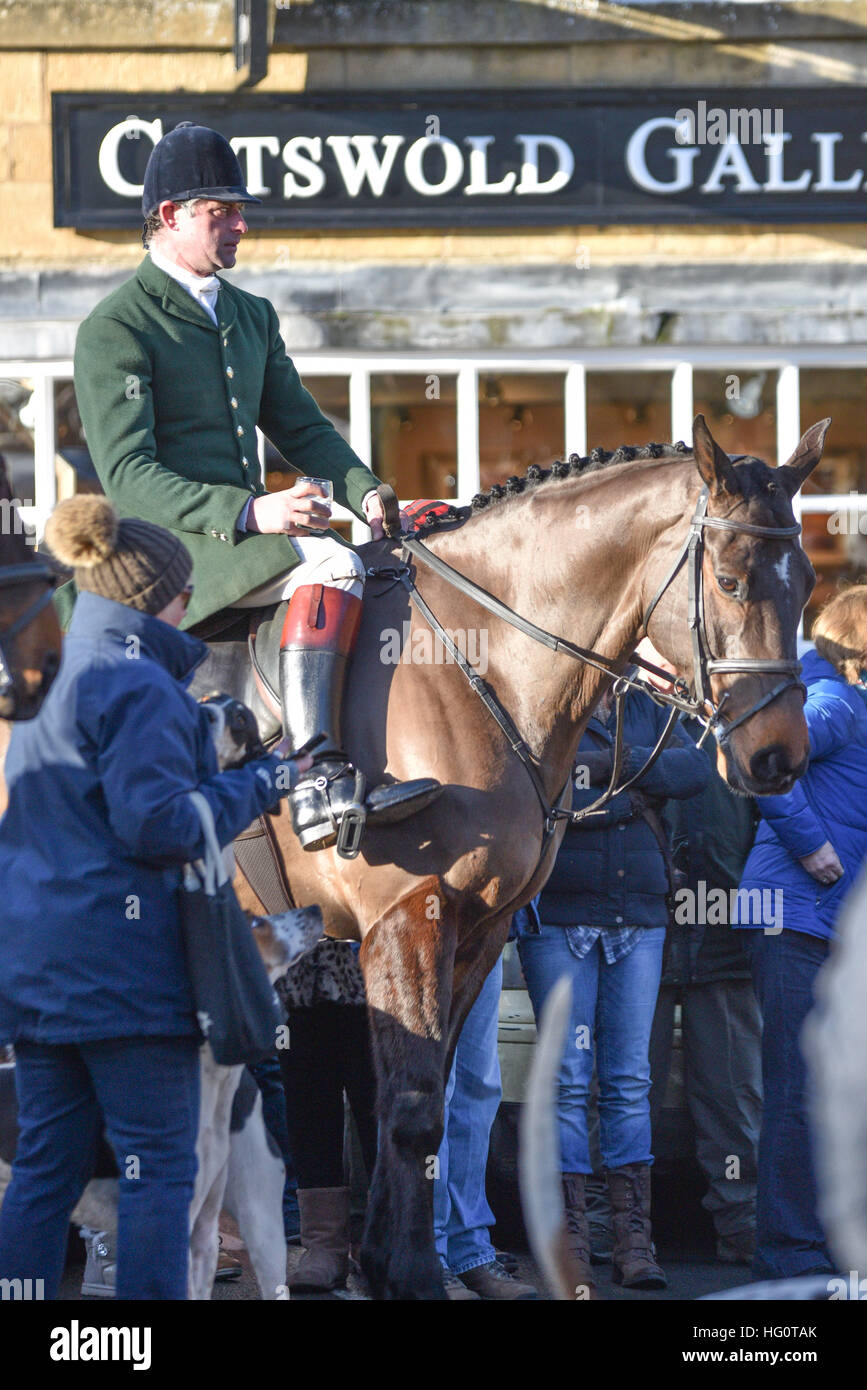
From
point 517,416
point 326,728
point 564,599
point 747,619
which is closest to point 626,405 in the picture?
point 517,416

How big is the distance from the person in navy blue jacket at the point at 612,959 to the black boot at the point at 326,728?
1.46 metres

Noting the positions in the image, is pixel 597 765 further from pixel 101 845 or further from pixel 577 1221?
pixel 101 845

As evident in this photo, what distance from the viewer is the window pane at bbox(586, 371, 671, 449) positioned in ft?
29.7

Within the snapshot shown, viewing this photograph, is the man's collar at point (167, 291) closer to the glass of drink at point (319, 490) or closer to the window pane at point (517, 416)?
the glass of drink at point (319, 490)

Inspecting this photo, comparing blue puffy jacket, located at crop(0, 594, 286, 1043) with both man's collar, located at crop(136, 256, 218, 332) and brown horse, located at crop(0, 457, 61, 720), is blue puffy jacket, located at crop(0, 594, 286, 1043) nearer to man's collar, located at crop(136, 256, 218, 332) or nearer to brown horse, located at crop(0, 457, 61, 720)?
brown horse, located at crop(0, 457, 61, 720)

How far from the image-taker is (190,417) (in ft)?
16.0

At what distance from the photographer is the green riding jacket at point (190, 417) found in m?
4.60

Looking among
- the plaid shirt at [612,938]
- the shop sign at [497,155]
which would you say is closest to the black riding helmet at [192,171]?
the plaid shirt at [612,938]

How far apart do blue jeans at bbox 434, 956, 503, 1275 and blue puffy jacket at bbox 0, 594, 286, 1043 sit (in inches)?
85.3

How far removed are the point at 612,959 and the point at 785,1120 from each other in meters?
0.81
